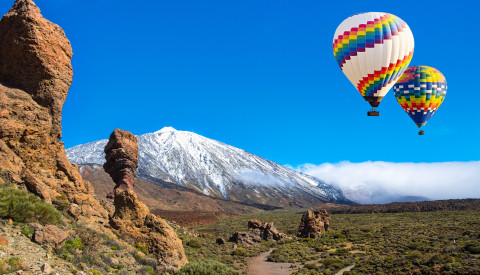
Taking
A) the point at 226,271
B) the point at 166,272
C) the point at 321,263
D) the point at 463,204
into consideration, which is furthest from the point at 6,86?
the point at 463,204

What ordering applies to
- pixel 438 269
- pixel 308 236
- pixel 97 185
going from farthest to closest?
pixel 97 185
pixel 308 236
pixel 438 269

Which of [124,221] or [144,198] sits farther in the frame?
[144,198]

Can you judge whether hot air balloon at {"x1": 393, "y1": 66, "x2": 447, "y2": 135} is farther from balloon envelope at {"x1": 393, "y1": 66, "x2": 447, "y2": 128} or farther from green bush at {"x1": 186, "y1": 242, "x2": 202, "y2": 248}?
green bush at {"x1": 186, "y1": 242, "x2": 202, "y2": 248}

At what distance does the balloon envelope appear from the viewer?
139 ft

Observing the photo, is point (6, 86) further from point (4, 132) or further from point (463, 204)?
point (463, 204)

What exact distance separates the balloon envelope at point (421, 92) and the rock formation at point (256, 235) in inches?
855

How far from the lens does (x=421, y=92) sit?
42250 mm

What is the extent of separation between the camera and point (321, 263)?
110 feet

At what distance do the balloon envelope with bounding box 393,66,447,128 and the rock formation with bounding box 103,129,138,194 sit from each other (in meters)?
29.8

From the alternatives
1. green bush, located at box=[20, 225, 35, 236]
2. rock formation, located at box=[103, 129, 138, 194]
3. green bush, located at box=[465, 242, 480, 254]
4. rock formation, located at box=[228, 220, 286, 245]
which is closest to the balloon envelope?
green bush, located at box=[465, 242, 480, 254]

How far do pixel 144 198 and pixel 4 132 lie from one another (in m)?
119

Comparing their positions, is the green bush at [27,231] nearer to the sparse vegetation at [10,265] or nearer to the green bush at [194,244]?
the sparse vegetation at [10,265]

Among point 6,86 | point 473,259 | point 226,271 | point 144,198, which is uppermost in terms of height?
point 144,198

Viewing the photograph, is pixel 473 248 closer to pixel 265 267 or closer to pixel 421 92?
pixel 265 267
